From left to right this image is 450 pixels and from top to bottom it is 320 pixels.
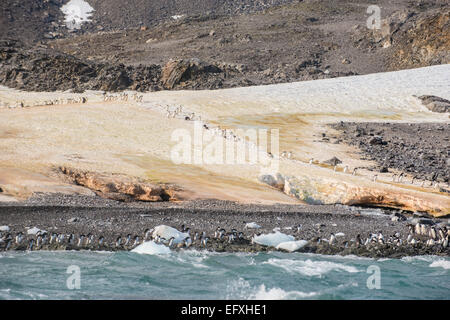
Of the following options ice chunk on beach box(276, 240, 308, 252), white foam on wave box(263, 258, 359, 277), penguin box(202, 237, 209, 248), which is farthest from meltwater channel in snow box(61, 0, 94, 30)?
white foam on wave box(263, 258, 359, 277)

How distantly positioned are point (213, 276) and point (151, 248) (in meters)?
2.04

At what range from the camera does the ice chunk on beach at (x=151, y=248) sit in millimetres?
13945

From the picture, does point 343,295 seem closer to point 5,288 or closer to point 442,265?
point 442,265

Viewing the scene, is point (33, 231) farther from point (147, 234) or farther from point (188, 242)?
point (188, 242)

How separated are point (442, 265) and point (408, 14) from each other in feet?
245

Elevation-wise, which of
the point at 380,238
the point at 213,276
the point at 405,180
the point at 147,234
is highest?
the point at 405,180

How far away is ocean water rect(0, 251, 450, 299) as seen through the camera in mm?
11859

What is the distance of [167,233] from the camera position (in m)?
14.6

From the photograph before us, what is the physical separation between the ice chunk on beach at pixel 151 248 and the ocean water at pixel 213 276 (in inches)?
6.8

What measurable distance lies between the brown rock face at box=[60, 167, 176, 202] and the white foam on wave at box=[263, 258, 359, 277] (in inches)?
229

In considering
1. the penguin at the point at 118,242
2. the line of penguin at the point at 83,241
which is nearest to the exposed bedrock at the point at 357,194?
the line of penguin at the point at 83,241

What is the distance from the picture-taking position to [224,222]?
16.5m

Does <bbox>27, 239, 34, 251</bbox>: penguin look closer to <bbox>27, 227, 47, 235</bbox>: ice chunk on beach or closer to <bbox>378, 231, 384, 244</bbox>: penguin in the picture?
<bbox>27, 227, 47, 235</bbox>: ice chunk on beach

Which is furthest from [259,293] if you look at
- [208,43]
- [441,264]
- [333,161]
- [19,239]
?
[208,43]
